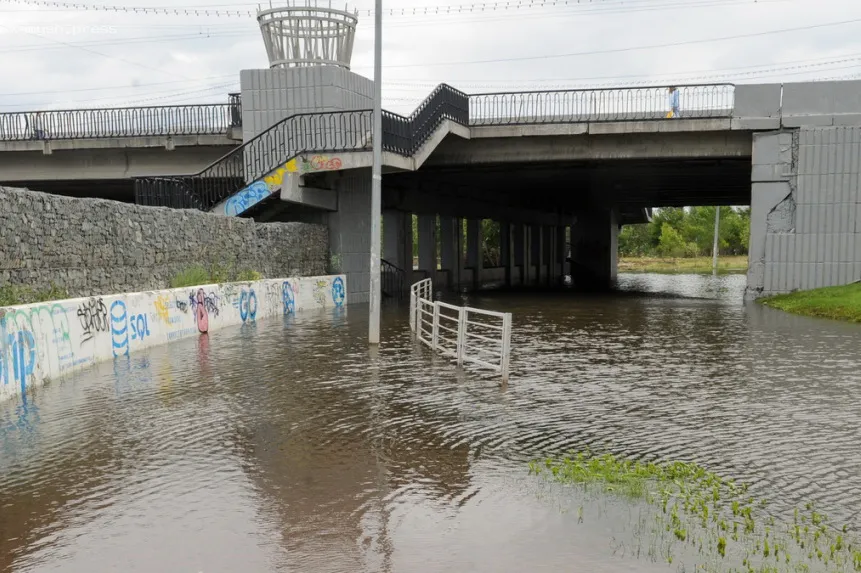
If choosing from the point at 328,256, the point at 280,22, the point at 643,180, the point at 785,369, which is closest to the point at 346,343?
the point at 785,369

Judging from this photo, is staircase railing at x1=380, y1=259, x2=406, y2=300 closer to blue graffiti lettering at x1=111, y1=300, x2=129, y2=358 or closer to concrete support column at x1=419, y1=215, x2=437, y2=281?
concrete support column at x1=419, y1=215, x2=437, y2=281

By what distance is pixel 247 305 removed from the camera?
21359 mm

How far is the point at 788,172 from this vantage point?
27375mm

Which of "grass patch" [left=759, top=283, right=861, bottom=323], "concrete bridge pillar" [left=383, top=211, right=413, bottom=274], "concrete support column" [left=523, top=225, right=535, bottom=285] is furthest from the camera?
"concrete support column" [left=523, top=225, right=535, bottom=285]

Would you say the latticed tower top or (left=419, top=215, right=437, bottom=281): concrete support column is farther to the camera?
(left=419, top=215, right=437, bottom=281): concrete support column

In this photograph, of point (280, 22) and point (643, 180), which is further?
point (643, 180)

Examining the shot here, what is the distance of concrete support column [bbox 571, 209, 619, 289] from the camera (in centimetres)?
5453

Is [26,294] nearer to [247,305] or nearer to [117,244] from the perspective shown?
[117,244]

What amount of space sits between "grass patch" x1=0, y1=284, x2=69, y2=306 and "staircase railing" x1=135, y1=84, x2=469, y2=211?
1117 cm

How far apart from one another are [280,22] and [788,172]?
17389mm

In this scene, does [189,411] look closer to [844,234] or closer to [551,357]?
[551,357]

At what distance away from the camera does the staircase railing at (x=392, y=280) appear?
32.3m

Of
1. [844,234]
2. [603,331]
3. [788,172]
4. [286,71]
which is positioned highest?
[286,71]

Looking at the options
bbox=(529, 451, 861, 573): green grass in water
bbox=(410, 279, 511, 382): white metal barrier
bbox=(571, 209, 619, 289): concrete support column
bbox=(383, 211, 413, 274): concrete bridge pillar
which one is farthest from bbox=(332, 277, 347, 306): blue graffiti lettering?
bbox=(571, 209, 619, 289): concrete support column
